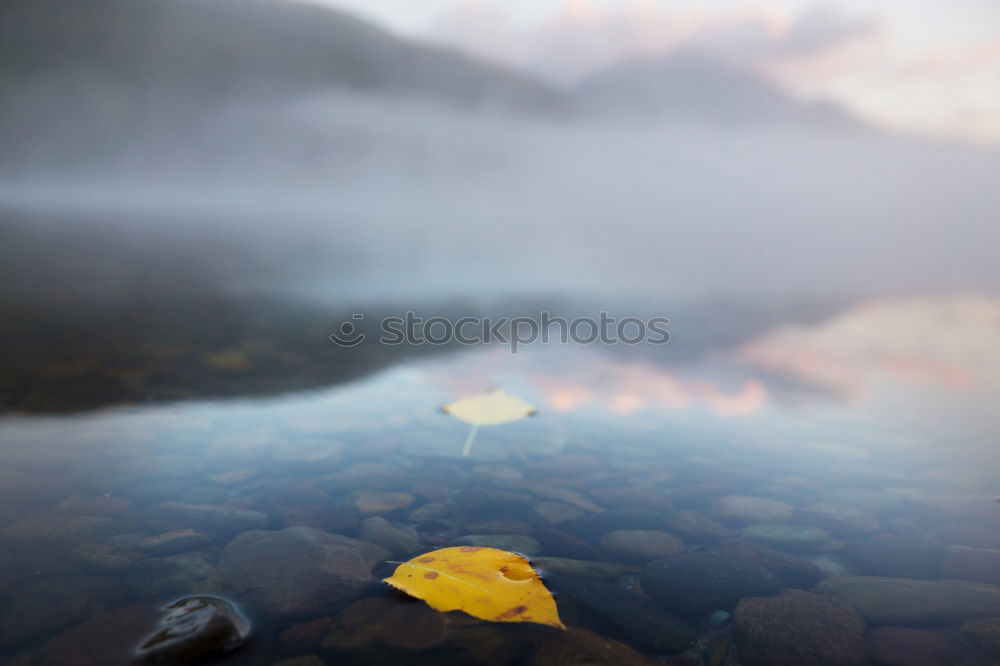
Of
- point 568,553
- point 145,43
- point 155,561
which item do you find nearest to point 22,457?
point 155,561

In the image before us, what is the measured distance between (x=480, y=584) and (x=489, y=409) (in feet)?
3.78

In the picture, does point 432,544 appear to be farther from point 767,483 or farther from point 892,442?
point 892,442

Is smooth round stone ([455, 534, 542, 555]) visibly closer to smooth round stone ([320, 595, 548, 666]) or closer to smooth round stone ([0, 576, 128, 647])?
smooth round stone ([320, 595, 548, 666])

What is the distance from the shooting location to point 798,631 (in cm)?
114

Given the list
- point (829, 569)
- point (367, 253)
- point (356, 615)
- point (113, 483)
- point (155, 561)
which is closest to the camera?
point (356, 615)

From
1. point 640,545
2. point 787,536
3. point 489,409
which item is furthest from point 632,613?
point 489,409

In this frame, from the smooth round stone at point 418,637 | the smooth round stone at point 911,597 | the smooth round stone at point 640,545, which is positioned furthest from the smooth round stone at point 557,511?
the smooth round stone at point 911,597

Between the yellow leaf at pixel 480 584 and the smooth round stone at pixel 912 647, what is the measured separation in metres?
0.57

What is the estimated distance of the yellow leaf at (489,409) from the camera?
88.6 inches

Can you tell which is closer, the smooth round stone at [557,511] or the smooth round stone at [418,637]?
the smooth round stone at [418,637]

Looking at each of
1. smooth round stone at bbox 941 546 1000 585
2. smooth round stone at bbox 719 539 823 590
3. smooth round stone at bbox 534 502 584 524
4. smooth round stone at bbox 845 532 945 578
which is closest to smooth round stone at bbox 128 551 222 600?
smooth round stone at bbox 534 502 584 524

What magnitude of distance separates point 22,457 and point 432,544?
1.29m

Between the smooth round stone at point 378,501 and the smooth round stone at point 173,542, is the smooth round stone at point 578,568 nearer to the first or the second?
the smooth round stone at point 378,501

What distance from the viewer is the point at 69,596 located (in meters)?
1.16
